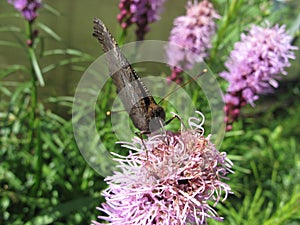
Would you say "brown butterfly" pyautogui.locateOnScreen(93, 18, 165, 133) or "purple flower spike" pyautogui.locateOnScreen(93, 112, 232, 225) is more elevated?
"brown butterfly" pyautogui.locateOnScreen(93, 18, 165, 133)

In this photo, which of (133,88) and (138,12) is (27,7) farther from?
(133,88)

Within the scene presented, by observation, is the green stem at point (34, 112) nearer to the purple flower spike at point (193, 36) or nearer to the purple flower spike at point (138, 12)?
the purple flower spike at point (138, 12)

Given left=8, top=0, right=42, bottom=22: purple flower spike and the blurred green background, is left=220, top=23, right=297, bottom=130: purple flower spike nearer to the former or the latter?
the blurred green background

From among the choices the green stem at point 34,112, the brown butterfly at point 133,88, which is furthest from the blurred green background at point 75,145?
the brown butterfly at point 133,88

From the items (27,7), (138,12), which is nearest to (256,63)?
(138,12)

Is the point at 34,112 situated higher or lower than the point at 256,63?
lower

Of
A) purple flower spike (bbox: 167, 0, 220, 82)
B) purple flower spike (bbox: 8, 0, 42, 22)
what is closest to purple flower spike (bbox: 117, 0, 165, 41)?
purple flower spike (bbox: 167, 0, 220, 82)
